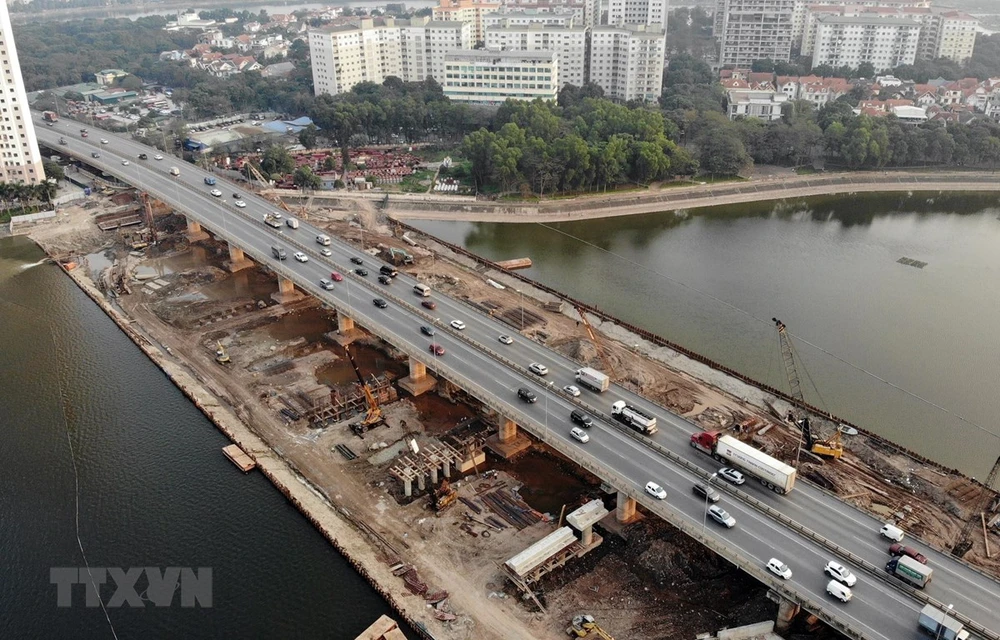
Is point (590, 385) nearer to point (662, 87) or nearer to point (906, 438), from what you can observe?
point (906, 438)

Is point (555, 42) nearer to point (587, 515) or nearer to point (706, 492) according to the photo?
point (587, 515)

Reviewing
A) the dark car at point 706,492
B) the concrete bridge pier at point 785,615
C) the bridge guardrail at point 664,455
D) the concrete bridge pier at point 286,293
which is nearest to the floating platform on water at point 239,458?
the bridge guardrail at point 664,455

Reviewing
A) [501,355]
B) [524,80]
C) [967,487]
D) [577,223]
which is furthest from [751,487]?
[524,80]

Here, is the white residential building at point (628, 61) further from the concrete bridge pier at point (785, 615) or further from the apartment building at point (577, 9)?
the concrete bridge pier at point (785, 615)

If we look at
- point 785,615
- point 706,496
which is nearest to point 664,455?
point 706,496

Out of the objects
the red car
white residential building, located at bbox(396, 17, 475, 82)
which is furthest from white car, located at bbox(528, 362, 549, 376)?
white residential building, located at bbox(396, 17, 475, 82)

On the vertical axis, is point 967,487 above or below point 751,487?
below
